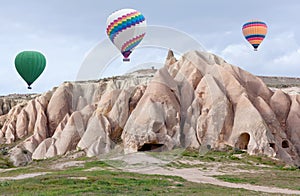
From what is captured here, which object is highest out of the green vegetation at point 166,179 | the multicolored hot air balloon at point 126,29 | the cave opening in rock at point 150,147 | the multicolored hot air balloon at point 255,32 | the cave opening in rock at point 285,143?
the multicolored hot air balloon at point 255,32

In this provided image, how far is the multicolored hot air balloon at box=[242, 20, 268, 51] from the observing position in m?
59.2

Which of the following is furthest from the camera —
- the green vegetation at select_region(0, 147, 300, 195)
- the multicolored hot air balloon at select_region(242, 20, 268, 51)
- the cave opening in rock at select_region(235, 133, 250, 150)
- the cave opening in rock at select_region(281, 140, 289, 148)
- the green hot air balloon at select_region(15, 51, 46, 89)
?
the multicolored hot air balloon at select_region(242, 20, 268, 51)

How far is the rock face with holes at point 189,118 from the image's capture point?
103ft

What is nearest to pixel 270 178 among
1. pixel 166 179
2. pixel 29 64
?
pixel 166 179

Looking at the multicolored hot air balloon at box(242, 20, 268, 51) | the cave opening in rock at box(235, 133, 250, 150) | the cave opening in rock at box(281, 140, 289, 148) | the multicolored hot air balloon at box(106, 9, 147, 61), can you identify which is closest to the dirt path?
the cave opening in rock at box(235, 133, 250, 150)

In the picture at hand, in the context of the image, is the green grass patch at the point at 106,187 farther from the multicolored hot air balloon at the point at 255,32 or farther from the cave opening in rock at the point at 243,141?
the multicolored hot air balloon at the point at 255,32

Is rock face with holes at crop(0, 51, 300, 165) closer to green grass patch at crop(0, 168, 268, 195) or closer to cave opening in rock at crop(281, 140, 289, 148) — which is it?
cave opening in rock at crop(281, 140, 289, 148)

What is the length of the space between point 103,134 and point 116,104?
3.94m

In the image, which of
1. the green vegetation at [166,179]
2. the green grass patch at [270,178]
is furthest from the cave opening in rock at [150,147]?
the green grass patch at [270,178]

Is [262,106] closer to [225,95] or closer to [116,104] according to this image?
[225,95]

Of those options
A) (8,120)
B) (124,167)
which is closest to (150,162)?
(124,167)

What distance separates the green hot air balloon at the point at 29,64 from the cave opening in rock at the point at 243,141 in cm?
2729

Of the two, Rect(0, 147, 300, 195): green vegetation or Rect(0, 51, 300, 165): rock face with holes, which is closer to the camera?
Rect(0, 147, 300, 195): green vegetation

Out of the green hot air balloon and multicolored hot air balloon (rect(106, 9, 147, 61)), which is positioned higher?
multicolored hot air balloon (rect(106, 9, 147, 61))
